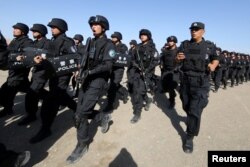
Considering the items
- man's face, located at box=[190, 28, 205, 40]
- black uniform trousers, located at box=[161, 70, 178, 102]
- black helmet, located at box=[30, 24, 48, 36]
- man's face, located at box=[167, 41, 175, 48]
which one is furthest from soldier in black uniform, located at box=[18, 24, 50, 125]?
man's face, located at box=[167, 41, 175, 48]

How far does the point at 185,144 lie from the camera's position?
15.5ft

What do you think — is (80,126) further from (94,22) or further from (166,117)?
(166,117)

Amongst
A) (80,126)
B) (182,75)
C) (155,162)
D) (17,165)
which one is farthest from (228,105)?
(17,165)

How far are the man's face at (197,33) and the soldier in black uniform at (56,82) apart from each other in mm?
2125

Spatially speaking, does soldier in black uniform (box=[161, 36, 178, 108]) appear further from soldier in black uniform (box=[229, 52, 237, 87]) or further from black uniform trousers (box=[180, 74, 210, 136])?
soldier in black uniform (box=[229, 52, 237, 87])

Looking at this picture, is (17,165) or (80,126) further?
(80,126)

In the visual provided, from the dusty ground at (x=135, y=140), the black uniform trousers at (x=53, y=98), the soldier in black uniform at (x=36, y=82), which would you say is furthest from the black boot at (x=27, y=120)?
the black uniform trousers at (x=53, y=98)

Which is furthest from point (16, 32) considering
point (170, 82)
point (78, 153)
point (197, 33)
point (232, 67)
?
point (232, 67)

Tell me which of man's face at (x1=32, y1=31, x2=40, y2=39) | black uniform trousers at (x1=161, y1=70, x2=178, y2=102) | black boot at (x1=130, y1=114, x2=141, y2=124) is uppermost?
man's face at (x1=32, y1=31, x2=40, y2=39)

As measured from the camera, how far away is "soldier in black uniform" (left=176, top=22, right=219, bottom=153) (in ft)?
15.2

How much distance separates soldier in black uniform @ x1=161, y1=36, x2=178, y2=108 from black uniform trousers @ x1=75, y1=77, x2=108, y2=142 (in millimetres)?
3651

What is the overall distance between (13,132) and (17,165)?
2.12 metres

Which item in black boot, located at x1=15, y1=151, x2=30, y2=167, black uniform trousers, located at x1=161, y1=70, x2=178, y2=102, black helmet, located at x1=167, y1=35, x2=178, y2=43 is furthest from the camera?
black helmet, located at x1=167, y1=35, x2=178, y2=43

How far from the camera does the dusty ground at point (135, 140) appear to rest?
170 inches
